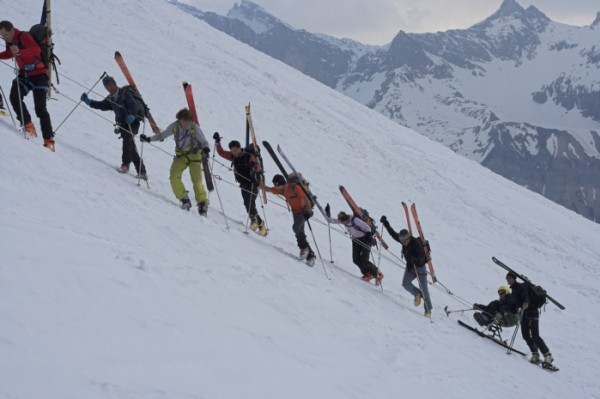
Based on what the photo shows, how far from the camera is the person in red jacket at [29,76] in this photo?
848 centimetres

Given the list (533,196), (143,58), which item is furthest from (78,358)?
(533,196)

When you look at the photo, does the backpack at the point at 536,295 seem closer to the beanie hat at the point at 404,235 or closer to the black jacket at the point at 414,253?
the black jacket at the point at 414,253

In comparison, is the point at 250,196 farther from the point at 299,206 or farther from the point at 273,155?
the point at 273,155

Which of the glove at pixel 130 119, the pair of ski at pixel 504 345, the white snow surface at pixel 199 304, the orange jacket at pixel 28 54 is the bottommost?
the white snow surface at pixel 199 304

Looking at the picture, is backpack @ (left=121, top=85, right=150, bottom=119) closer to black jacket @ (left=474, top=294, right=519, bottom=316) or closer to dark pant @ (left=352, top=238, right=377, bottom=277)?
dark pant @ (left=352, top=238, right=377, bottom=277)

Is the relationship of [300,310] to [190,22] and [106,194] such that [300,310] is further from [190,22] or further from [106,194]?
[190,22]

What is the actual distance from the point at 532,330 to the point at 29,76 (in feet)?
34.8

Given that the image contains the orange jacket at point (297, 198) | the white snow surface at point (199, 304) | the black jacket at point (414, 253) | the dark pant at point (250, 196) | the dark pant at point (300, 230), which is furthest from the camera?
the black jacket at point (414, 253)

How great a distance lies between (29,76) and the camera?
8.75 meters

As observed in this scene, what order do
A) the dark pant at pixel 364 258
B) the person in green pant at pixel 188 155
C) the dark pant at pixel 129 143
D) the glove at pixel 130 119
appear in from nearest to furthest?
the person in green pant at pixel 188 155, the glove at pixel 130 119, the dark pant at pixel 129 143, the dark pant at pixel 364 258

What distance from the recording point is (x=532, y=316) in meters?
11.7

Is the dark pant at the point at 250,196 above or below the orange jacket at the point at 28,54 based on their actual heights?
below

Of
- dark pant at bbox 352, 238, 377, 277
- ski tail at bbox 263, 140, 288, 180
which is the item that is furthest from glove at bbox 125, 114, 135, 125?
dark pant at bbox 352, 238, 377, 277

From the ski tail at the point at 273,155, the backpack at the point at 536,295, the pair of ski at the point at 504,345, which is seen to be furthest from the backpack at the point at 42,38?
the backpack at the point at 536,295
